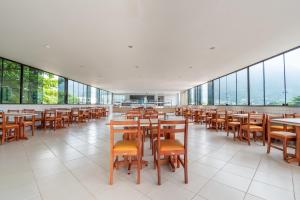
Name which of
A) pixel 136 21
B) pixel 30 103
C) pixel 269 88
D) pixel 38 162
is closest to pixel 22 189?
pixel 38 162

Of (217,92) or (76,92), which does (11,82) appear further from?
(217,92)

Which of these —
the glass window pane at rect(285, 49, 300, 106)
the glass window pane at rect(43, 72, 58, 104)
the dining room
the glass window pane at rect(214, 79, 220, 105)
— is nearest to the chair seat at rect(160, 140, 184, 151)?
the dining room

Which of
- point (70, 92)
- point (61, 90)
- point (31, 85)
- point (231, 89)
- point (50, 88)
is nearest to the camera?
point (31, 85)

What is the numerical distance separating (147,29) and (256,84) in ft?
19.8

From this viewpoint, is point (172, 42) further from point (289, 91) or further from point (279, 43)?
point (289, 91)

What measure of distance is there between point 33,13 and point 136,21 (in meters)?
1.99

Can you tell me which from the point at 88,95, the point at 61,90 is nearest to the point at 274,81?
the point at 61,90

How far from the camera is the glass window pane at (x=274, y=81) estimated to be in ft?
17.4

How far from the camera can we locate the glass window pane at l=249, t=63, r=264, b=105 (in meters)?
6.26

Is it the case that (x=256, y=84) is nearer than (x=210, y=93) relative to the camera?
Yes

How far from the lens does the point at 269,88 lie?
5.88 m

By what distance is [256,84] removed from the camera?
6.62 m

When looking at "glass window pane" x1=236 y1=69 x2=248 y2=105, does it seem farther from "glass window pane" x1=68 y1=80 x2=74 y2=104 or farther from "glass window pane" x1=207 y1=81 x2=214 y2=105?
"glass window pane" x1=68 y1=80 x2=74 y2=104

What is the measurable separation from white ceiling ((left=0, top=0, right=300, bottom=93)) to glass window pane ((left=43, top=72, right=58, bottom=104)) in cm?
230
